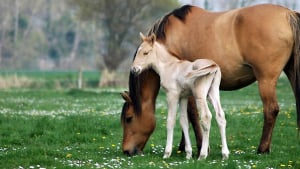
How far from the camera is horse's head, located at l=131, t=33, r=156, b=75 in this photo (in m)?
10.7

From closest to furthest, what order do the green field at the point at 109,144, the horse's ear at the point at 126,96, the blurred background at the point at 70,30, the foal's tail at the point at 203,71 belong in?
the green field at the point at 109,144
the foal's tail at the point at 203,71
the horse's ear at the point at 126,96
the blurred background at the point at 70,30

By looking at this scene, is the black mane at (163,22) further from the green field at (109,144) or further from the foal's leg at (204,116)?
the green field at (109,144)

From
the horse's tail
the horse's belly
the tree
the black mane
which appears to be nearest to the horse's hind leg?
the horse's belly

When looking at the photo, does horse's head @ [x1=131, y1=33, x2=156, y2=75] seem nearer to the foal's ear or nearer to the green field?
the foal's ear

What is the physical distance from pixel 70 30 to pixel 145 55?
96374mm

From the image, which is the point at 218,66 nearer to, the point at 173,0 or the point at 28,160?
the point at 28,160

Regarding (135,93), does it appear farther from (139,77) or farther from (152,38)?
(152,38)

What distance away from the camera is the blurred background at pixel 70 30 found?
56.2 m

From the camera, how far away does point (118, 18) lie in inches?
2206

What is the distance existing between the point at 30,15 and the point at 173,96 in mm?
100593

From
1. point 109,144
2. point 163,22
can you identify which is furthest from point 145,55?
point 109,144

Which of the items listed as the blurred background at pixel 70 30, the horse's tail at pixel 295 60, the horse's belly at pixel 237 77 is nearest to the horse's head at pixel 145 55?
the horse's belly at pixel 237 77

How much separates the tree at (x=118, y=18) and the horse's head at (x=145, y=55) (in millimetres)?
43113

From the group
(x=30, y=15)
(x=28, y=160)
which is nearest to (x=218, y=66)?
(x=28, y=160)
